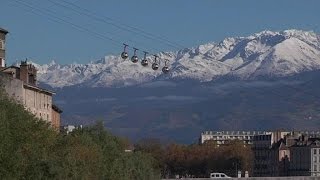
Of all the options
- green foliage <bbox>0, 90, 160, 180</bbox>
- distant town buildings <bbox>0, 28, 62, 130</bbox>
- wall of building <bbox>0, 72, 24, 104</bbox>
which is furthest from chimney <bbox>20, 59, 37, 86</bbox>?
green foliage <bbox>0, 90, 160, 180</bbox>

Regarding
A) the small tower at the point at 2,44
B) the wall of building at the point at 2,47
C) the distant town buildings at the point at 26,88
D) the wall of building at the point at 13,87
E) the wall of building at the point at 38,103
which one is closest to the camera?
the wall of building at the point at 13,87

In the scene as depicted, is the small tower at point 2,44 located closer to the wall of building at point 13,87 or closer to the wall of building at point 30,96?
the wall of building at point 30,96

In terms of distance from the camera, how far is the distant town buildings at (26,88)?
305 feet

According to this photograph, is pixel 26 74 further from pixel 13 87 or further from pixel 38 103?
pixel 13 87

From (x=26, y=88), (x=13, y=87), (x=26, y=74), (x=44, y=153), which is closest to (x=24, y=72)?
(x=26, y=74)

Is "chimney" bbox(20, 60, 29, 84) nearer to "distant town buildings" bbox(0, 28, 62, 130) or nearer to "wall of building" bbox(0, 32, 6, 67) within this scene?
"distant town buildings" bbox(0, 28, 62, 130)

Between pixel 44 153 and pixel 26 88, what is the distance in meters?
34.8

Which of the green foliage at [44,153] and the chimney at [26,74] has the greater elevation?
the chimney at [26,74]

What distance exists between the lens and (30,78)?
4284 inches

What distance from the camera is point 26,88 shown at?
10075 cm

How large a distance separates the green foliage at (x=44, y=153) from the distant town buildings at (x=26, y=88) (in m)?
6.14

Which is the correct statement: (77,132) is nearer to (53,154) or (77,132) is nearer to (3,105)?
(53,154)

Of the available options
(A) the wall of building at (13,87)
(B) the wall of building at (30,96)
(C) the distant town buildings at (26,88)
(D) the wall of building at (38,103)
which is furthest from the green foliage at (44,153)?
(D) the wall of building at (38,103)

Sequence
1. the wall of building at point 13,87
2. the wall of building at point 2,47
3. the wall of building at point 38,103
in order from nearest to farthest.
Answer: the wall of building at point 13,87, the wall of building at point 2,47, the wall of building at point 38,103
